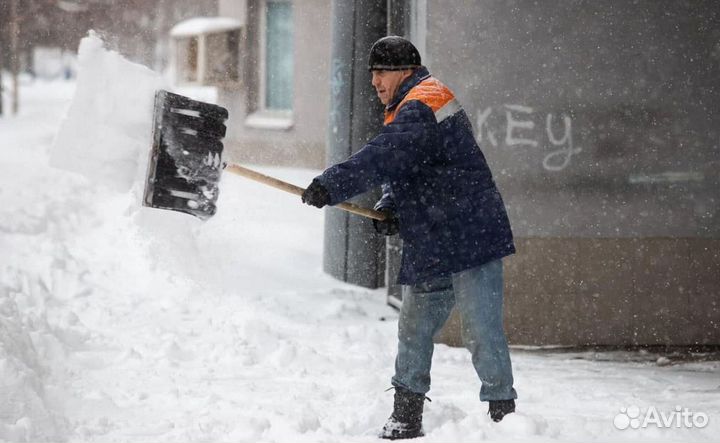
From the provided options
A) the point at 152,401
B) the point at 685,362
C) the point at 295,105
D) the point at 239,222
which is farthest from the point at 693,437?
the point at 295,105

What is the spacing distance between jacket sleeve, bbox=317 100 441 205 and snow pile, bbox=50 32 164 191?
4.98m

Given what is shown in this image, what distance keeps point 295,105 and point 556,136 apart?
8.53 m

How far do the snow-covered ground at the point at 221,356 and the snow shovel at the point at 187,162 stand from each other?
1.07 meters

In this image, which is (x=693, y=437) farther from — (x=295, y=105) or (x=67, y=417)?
(x=295, y=105)

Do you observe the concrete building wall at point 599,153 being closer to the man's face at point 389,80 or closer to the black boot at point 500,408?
the man's face at point 389,80

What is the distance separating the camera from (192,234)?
28.4 ft

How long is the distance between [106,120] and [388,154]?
519 cm

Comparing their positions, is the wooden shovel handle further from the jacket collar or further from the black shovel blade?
the jacket collar

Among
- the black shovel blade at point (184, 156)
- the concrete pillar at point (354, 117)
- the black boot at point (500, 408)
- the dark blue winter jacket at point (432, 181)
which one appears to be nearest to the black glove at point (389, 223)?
the dark blue winter jacket at point (432, 181)

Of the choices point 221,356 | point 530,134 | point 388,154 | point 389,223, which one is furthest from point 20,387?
point 530,134

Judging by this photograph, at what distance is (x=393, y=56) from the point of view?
401 cm

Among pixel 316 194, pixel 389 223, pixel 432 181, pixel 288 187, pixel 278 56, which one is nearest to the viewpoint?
pixel 316 194

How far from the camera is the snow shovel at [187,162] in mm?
4215

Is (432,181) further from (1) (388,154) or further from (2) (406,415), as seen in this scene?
(2) (406,415)
